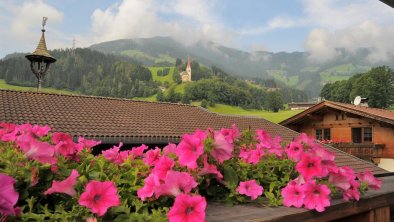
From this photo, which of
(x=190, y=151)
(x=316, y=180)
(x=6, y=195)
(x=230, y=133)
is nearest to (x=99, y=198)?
(x=6, y=195)

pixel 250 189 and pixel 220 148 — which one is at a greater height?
pixel 220 148

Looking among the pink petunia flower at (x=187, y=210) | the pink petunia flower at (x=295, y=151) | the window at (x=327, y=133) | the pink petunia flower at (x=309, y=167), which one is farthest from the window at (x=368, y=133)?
the pink petunia flower at (x=187, y=210)

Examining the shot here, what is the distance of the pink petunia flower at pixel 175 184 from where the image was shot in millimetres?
1124

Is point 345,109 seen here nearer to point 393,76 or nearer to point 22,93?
point 22,93

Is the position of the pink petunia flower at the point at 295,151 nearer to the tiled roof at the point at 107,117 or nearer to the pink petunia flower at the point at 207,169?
the pink petunia flower at the point at 207,169

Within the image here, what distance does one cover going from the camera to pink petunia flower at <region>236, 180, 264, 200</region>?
1.39m

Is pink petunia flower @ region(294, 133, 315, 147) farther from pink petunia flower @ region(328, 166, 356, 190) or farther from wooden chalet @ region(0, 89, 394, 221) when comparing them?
wooden chalet @ region(0, 89, 394, 221)

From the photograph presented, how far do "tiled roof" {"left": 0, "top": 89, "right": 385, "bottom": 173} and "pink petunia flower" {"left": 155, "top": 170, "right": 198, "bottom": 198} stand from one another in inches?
587

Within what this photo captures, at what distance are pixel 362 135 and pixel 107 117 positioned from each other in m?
16.3

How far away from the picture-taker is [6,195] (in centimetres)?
83

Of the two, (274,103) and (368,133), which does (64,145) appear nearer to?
(368,133)

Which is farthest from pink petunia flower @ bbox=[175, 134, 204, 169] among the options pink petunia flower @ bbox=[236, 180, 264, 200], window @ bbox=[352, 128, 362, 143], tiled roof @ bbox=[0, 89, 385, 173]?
window @ bbox=[352, 128, 362, 143]

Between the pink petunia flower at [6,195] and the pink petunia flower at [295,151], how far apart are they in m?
1.15

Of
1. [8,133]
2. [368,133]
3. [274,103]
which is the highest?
[274,103]
